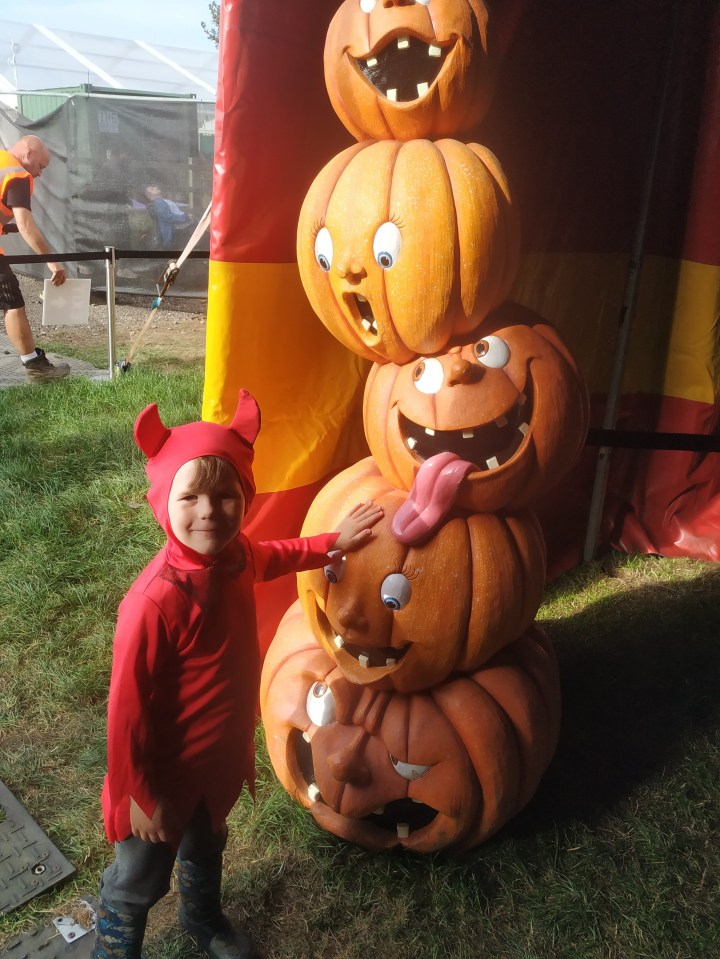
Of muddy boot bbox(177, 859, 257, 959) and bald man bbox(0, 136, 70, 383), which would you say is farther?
bald man bbox(0, 136, 70, 383)

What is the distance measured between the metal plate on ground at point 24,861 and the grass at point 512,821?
0.12 ft

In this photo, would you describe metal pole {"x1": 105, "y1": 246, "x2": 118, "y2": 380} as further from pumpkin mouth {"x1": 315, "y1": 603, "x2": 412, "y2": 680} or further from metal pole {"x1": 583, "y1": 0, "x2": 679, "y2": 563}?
pumpkin mouth {"x1": 315, "y1": 603, "x2": 412, "y2": 680}

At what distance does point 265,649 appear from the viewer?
101 inches

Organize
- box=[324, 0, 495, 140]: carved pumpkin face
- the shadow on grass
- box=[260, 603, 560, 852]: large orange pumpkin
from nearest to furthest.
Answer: box=[324, 0, 495, 140]: carved pumpkin face
box=[260, 603, 560, 852]: large orange pumpkin
the shadow on grass

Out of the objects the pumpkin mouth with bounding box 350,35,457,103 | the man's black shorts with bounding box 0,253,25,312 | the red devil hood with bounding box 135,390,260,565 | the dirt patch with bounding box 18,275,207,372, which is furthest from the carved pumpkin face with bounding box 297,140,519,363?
the dirt patch with bounding box 18,275,207,372

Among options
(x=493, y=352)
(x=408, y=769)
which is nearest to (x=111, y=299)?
(x=493, y=352)

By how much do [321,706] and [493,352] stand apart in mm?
988

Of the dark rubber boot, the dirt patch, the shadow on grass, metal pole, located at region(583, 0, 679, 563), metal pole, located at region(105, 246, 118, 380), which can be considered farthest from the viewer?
the dirt patch

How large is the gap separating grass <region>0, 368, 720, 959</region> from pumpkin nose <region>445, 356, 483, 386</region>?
128 centimetres

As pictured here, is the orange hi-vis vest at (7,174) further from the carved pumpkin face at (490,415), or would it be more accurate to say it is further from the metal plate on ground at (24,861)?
the carved pumpkin face at (490,415)

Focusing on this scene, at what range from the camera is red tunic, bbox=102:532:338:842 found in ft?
4.87

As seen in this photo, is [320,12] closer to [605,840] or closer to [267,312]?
[267,312]

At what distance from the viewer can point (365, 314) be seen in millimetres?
1926

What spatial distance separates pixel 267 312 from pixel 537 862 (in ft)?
5.44
